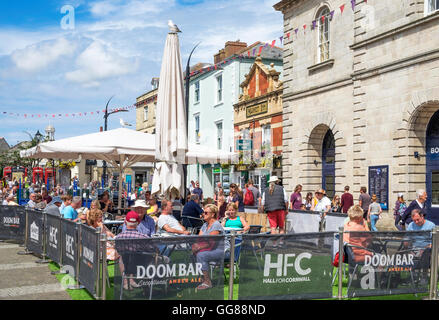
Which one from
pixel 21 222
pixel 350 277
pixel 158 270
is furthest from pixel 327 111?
pixel 158 270

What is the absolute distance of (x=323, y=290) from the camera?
22.4ft

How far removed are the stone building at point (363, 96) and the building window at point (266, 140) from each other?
5814 mm

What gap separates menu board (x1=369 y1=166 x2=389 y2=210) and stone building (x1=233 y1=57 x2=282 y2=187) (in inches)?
396

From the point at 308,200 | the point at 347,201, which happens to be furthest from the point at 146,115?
the point at 347,201

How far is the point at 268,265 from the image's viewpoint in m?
6.48

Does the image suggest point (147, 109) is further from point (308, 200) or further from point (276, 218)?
point (276, 218)

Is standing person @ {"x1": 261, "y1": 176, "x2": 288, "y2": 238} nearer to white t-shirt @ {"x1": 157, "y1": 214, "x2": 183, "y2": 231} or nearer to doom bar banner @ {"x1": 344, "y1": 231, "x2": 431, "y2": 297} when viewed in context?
white t-shirt @ {"x1": 157, "y1": 214, "x2": 183, "y2": 231}

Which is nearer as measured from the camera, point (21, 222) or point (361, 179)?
point (21, 222)

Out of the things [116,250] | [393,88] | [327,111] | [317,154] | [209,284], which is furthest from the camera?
[317,154]

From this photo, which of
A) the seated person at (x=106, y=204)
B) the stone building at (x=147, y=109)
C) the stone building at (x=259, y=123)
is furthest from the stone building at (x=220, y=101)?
the seated person at (x=106, y=204)

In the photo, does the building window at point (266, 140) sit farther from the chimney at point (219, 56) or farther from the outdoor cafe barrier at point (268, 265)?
the outdoor cafe barrier at point (268, 265)
